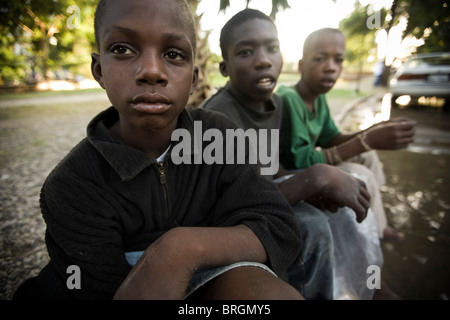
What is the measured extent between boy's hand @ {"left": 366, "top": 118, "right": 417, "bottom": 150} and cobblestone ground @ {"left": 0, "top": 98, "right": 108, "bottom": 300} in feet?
7.80

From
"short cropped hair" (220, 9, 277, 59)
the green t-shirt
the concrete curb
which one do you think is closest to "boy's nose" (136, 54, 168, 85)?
"short cropped hair" (220, 9, 277, 59)

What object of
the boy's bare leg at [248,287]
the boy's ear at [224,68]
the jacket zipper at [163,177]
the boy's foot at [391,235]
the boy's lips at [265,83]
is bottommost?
the boy's foot at [391,235]

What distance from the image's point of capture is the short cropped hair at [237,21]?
5.67 ft

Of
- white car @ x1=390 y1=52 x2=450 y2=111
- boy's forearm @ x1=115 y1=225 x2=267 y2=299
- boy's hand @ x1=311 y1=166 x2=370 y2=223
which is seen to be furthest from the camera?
white car @ x1=390 y1=52 x2=450 y2=111

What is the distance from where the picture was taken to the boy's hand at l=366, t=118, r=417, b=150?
1793mm

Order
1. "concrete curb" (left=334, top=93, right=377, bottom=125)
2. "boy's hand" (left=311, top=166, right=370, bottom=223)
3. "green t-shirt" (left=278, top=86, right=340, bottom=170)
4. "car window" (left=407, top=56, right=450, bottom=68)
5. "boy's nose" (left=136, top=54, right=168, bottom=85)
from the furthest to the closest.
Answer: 1. "car window" (left=407, top=56, right=450, bottom=68)
2. "concrete curb" (left=334, top=93, right=377, bottom=125)
3. "green t-shirt" (left=278, top=86, right=340, bottom=170)
4. "boy's hand" (left=311, top=166, right=370, bottom=223)
5. "boy's nose" (left=136, top=54, right=168, bottom=85)

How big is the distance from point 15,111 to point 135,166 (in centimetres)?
866

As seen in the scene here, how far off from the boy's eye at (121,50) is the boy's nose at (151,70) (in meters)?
0.07

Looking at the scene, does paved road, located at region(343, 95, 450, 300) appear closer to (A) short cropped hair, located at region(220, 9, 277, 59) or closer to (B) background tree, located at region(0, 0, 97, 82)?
(A) short cropped hair, located at region(220, 9, 277, 59)

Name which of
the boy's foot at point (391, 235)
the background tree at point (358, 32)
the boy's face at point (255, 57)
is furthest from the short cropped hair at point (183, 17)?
the background tree at point (358, 32)

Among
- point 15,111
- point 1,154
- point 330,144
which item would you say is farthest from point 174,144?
point 15,111

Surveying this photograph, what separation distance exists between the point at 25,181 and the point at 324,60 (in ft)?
10.4

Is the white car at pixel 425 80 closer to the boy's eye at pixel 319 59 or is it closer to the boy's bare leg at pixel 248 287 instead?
the boy's eye at pixel 319 59
